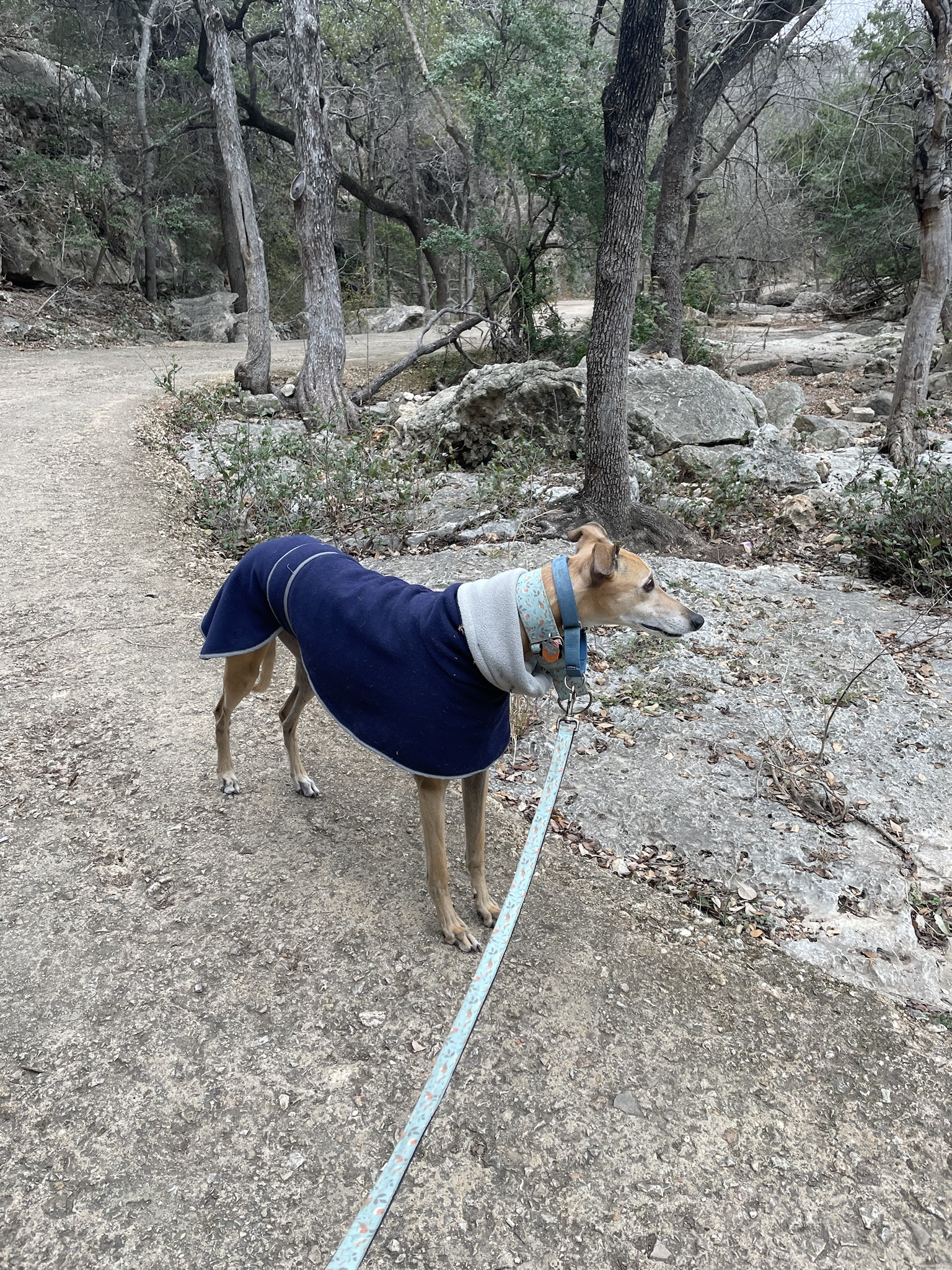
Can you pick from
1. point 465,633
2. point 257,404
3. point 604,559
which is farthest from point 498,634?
point 257,404

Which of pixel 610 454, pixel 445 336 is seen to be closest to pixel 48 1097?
pixel 610 454

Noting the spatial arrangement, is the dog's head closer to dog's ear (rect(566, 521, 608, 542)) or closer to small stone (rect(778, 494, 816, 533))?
dog's ear (rect(566, 521, 608, 542))

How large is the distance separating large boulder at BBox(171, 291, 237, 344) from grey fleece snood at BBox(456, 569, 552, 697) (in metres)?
21.3

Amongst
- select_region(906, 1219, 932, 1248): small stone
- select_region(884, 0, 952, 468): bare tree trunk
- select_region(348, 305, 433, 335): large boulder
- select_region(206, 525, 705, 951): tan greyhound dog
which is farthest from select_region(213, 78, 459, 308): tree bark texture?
select_region(906, 1219, 932, 1248): small stone

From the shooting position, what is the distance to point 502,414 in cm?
1023

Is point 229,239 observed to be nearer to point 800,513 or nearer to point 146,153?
point 146,153

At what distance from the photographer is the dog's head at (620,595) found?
8.72ft

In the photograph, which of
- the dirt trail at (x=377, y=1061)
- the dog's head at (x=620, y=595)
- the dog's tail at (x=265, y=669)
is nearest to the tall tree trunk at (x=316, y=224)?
the dog's tail at (x=265, y=669)

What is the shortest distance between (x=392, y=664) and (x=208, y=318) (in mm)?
22574

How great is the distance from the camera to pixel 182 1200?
2240mm

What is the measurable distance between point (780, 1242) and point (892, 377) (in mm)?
17990

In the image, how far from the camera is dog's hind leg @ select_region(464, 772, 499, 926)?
3.07 metres

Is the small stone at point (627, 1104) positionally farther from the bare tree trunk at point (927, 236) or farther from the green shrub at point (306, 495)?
the bare tree trunk at point (927, 236)

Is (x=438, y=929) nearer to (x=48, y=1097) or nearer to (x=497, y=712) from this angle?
(x=497, y=712)
